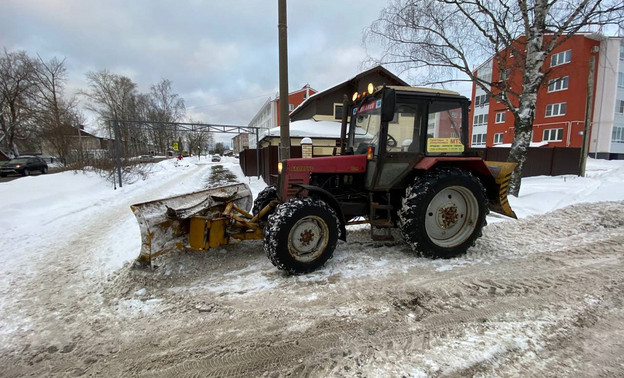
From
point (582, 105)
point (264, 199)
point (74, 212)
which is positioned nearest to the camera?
point (264, 199)

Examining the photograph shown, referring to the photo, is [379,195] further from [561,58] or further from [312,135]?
[561,58]

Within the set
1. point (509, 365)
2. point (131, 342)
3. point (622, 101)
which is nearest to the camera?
point (509, 365)

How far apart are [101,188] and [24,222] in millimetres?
5497

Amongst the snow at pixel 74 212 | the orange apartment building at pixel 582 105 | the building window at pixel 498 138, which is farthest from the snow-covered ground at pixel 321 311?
the building window at pixel 498 138

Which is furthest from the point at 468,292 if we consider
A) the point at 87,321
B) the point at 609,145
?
the point at 609,145

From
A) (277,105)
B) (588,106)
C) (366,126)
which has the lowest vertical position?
(366,126)

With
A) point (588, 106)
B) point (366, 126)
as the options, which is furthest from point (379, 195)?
point (588, 106)

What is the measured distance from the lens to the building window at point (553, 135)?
2831 cm

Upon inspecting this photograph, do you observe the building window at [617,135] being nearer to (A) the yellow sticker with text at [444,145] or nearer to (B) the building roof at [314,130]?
(B) the building roof at [314,130]

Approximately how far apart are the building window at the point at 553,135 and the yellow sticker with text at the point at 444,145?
1281 inches

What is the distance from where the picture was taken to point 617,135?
28078 mm

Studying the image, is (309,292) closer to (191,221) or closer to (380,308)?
(380,308)

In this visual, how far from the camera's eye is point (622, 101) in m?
27.7

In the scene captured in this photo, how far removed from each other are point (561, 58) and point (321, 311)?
3771cm
